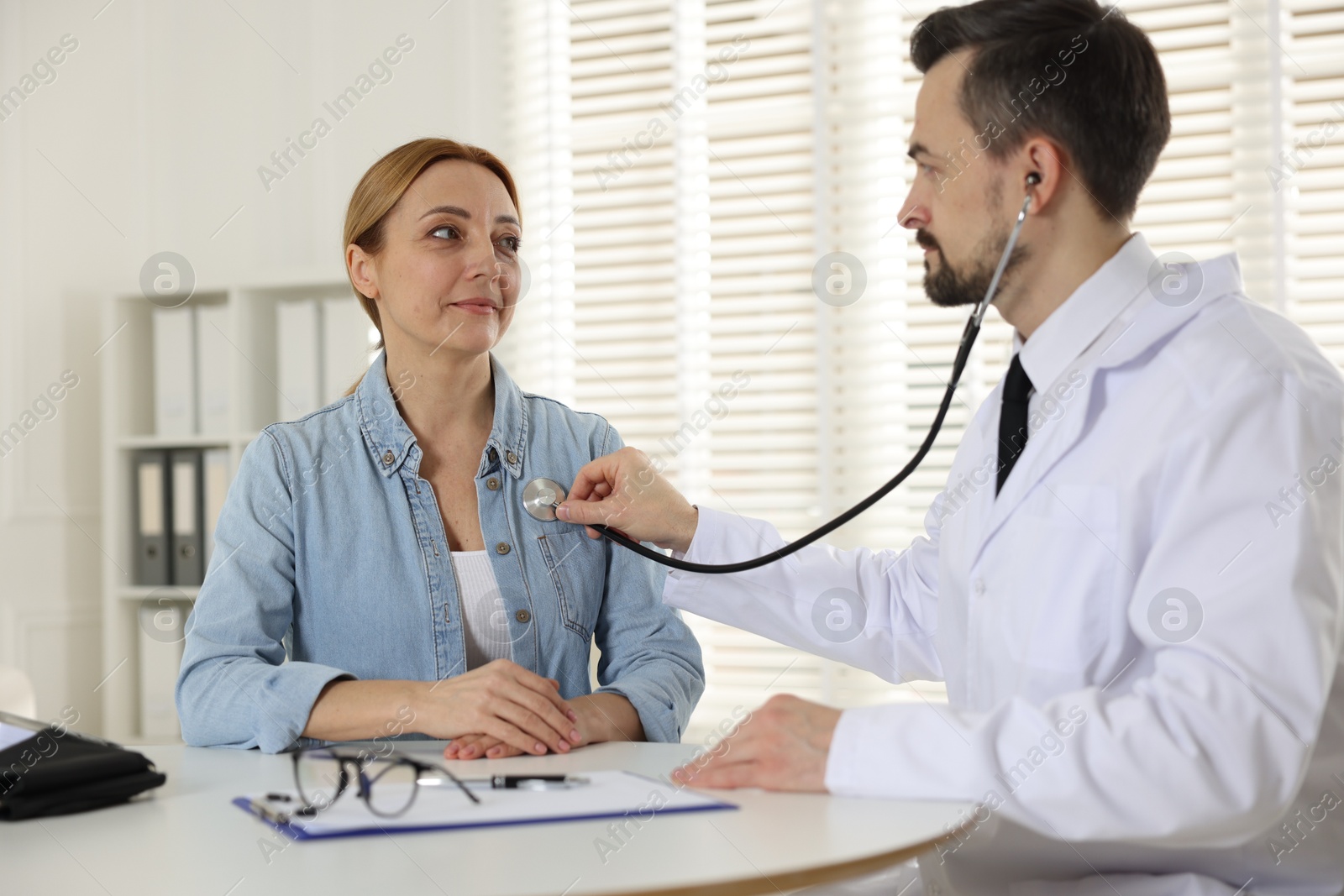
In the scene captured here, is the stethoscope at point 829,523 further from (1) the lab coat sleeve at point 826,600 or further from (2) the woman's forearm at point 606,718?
(2) the woman's forearm at point 606,718

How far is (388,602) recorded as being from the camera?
5.26 feet

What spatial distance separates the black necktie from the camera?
1.47 meters

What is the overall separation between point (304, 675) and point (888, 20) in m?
2.52

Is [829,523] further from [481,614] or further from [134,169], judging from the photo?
[134,169]

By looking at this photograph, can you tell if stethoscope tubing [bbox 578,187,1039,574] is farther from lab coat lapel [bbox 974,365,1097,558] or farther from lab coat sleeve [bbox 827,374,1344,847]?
lab coat sleeve [bbox 827,374,1344,847]

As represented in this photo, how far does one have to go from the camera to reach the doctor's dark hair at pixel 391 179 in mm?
1824

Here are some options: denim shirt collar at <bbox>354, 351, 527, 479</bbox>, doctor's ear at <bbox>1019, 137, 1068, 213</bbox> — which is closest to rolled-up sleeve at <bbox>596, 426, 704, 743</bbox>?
denim shirt collar at <bbox>354, 351, 527, 479</bbox>

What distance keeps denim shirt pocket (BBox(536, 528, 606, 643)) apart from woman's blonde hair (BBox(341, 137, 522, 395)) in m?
0.57

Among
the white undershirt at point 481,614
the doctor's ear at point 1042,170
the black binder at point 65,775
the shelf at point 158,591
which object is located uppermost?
the doctor's ear at point 1042,170

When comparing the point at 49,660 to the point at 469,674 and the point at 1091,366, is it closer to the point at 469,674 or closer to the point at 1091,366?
the point at 469,674

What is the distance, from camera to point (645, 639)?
172 cm

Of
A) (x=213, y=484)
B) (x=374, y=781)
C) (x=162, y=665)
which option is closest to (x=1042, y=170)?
(x=374, y=781)

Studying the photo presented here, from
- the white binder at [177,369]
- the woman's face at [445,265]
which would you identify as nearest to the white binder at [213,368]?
the white binder at [177,369]

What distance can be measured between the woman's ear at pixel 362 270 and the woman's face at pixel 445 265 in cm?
2
